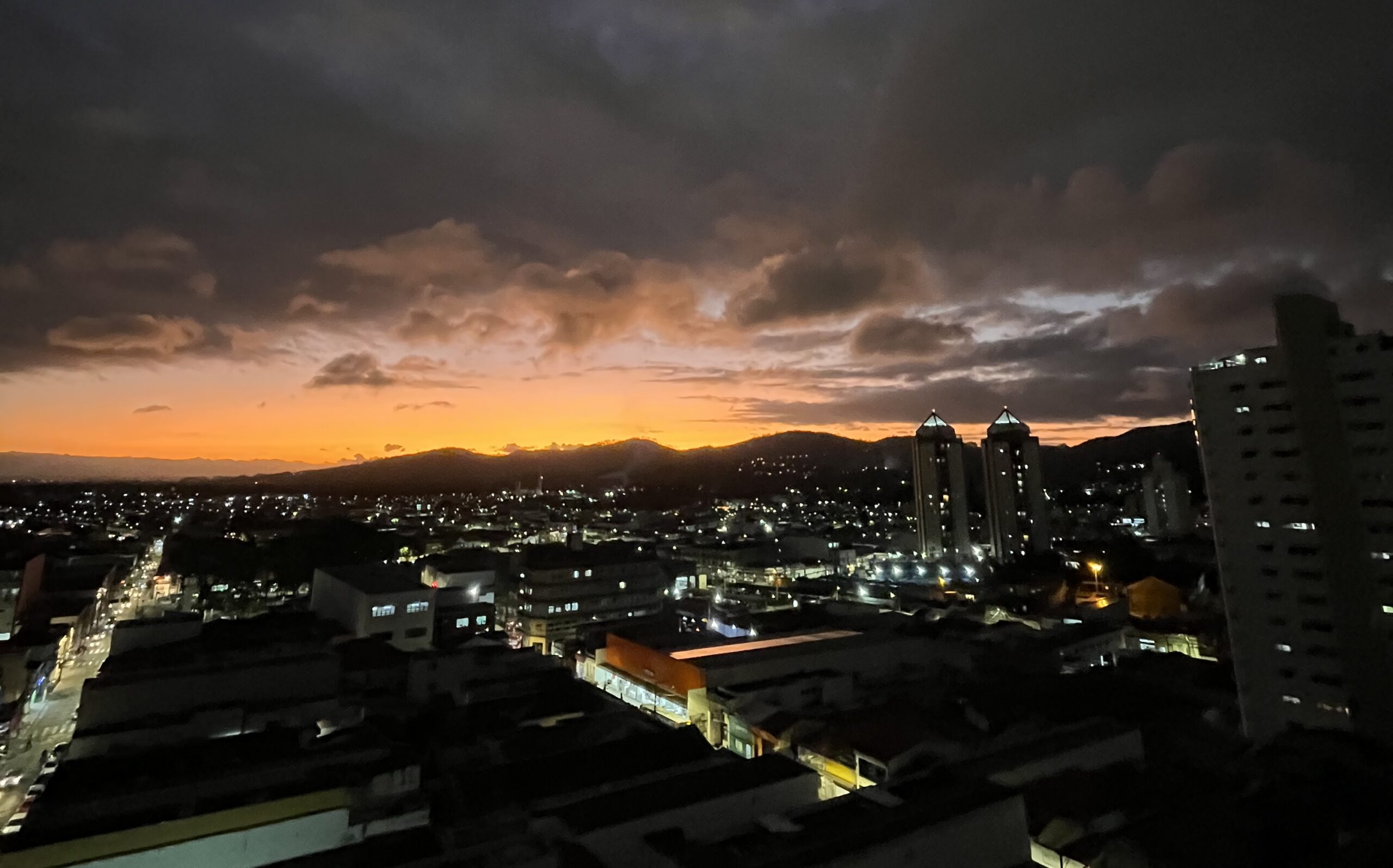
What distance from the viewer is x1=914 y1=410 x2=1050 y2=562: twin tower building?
43625 mm

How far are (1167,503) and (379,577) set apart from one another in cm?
5480

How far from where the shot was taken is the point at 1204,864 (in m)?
7.91

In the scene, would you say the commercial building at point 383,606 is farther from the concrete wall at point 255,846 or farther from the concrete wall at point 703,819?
the concrete wall at point 703,819

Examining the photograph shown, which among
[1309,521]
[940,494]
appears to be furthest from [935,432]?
[1309,521]

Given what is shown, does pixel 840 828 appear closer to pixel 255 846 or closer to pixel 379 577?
pixel 255 846

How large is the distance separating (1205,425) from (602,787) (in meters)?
17.2

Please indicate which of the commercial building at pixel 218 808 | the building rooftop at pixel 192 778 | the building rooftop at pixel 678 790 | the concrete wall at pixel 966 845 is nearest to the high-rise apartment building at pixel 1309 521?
the concrete wall at pixel 966 845

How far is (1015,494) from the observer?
44.2m

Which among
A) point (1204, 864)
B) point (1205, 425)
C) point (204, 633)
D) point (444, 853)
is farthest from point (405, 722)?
point (1205, 425)

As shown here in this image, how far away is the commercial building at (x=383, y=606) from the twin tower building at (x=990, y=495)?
1219 inches

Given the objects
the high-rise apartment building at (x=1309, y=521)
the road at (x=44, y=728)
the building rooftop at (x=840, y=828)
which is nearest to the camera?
the building rooftop at (x=840, y=828)

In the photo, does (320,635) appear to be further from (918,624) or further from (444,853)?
(918,624)

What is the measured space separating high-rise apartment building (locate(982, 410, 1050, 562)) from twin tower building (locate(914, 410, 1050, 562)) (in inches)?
1.4

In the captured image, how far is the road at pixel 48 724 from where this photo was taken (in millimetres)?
13844
